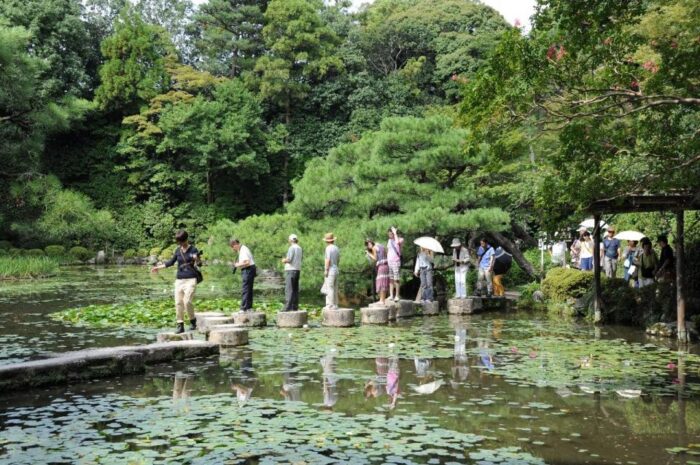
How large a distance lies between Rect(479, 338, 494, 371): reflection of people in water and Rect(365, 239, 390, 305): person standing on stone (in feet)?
11.1

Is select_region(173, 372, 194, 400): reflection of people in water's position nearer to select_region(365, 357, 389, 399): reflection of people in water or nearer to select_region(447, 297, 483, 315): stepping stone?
select_region(365, 357, 389, 399): reflection of people in water

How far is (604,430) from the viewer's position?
677cm

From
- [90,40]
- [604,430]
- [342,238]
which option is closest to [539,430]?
[604,430]

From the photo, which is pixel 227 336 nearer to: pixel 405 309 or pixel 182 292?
pixel 182 292

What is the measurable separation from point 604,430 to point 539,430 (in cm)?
59

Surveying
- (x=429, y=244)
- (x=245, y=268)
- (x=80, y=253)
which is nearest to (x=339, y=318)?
(x=245, y=268)

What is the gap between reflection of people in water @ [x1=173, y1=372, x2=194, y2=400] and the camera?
823 cm

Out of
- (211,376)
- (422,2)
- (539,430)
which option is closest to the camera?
(539,430)

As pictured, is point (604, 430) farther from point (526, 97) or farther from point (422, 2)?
point (422, 2)

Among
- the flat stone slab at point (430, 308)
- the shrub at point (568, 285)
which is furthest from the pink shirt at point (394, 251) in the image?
the shrub at point (568, 285)

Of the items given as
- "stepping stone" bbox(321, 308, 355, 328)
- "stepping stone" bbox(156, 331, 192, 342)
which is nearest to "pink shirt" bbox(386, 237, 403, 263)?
"stepping stone" bbox(321, 308, 355, 328)

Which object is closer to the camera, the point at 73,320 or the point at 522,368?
the point at 522,368

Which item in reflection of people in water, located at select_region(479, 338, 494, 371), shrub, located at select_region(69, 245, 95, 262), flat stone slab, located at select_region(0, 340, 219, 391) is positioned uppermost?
shrub, located at select_region(69, 245, 95, 262)

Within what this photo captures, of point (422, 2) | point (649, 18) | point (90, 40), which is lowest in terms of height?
point (649, 18)
